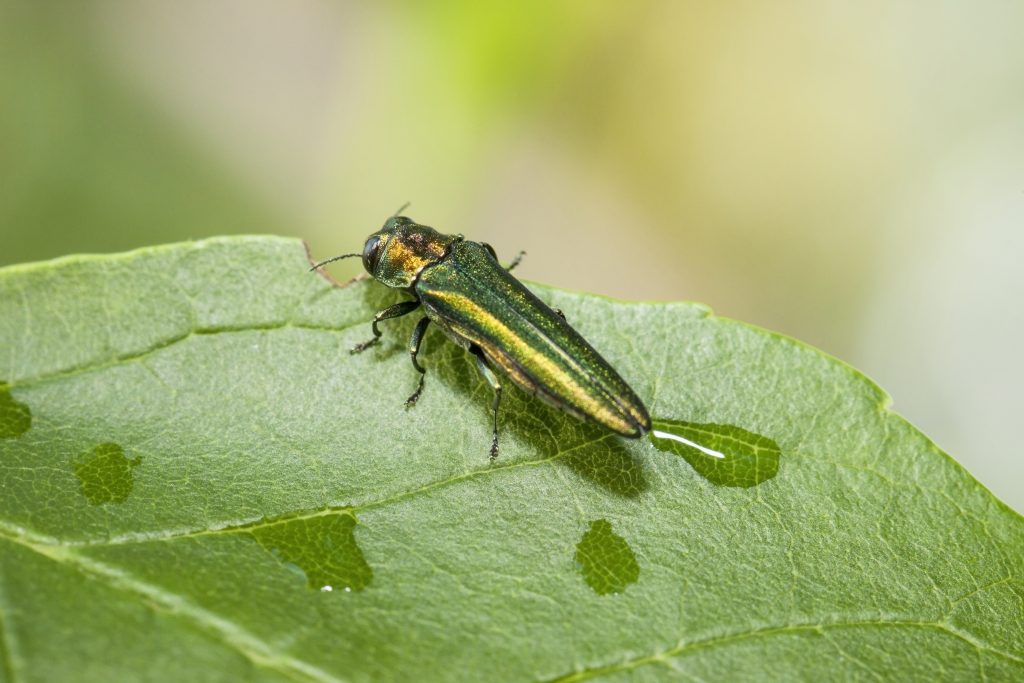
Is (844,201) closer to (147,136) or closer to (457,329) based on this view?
(457,329)

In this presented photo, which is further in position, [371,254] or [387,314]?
[371,254]

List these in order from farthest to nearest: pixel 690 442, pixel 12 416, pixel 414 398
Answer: pixel 414 398 < pixel 690 442 < pixel 12 416

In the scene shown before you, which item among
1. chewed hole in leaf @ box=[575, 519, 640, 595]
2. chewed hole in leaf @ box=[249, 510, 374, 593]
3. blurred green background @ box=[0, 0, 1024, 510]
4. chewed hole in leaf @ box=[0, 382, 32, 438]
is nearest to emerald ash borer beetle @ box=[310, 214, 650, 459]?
chewed hole in leaf @ box=[575, 519, 640, 595]

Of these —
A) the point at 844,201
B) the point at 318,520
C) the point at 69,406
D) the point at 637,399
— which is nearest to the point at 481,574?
the point at 318,520

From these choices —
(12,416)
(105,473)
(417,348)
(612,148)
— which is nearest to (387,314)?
(417,348)

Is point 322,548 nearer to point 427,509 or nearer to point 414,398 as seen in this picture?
point 427,509

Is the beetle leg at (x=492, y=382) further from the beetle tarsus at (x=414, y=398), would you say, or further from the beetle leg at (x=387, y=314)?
the beetle leg at (x=387, y=314)

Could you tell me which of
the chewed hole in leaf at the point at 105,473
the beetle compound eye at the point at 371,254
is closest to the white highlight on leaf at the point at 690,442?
the beetle compound eye at the point at 371,254
